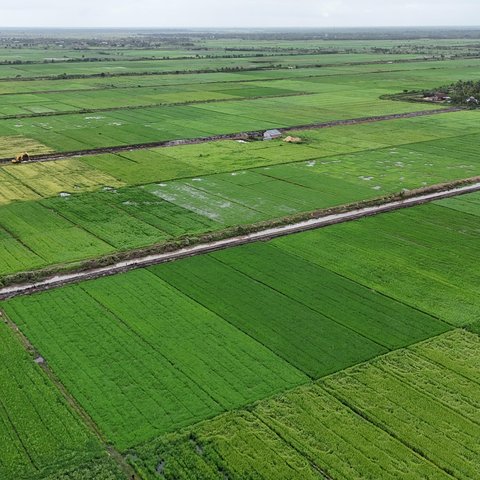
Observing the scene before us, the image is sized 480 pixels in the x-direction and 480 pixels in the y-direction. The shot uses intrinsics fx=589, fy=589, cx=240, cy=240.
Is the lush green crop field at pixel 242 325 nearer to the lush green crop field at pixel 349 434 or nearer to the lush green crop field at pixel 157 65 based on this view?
the lush green crop field at pixel 349 434

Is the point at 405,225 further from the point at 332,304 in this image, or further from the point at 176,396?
the point at 176,396

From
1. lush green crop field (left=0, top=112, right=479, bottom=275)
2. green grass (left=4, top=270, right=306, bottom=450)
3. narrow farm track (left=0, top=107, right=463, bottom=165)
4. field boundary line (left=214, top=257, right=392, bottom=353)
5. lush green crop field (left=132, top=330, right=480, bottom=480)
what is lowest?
lush green crop field (left=132, top=330, right=480, bottom=480)

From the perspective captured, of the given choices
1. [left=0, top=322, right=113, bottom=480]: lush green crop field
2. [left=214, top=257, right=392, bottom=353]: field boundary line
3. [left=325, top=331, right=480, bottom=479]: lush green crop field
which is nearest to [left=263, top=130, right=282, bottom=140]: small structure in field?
[left=214, top=257, right=392, bottom=353]: field boundary line

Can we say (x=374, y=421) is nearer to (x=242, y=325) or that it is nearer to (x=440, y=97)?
(x=242, y=325)

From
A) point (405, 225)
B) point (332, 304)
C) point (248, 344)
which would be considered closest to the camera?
point (248, 344)

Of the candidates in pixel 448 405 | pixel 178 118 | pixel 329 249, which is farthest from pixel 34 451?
pixel 178 118

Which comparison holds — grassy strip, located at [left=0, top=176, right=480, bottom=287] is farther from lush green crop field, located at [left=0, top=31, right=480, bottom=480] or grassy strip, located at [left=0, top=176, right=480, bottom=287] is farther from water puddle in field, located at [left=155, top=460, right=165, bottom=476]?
water puddle in field, located at [left=155, top=460, right=165, bottom=476]
